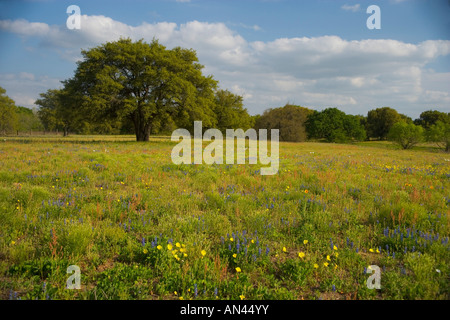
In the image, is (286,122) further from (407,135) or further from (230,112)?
(407,135)

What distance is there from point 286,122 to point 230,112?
18.7 meters

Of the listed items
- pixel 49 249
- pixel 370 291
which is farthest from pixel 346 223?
pixel 49 249

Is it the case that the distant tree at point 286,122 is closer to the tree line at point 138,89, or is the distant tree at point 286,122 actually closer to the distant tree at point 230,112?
the distant tree at point 230,112

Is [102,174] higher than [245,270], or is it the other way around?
[102,174]

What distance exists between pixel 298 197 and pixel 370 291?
13.2ft

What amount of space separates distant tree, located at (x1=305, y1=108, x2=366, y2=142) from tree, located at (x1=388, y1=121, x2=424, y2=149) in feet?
131

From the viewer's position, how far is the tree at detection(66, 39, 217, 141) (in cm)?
2942

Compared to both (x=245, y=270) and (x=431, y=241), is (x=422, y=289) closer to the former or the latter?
(x=431, y=241)

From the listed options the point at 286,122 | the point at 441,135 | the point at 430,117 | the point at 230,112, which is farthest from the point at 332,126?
the point at 441,135

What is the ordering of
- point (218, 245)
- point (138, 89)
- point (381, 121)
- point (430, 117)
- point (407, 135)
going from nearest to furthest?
point (218, 245) → point (138, 89) → point (407, 135) → point (430, 117) → point (381, 121)

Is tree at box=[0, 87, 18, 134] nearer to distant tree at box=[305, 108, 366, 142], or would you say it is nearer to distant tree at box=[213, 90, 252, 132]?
distant tree at box=[213, 90, 252, 132]

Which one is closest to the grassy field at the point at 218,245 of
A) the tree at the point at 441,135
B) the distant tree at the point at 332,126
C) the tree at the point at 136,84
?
the tree at the point at 136,84

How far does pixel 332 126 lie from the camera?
289 ft

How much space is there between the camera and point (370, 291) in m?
3.19
